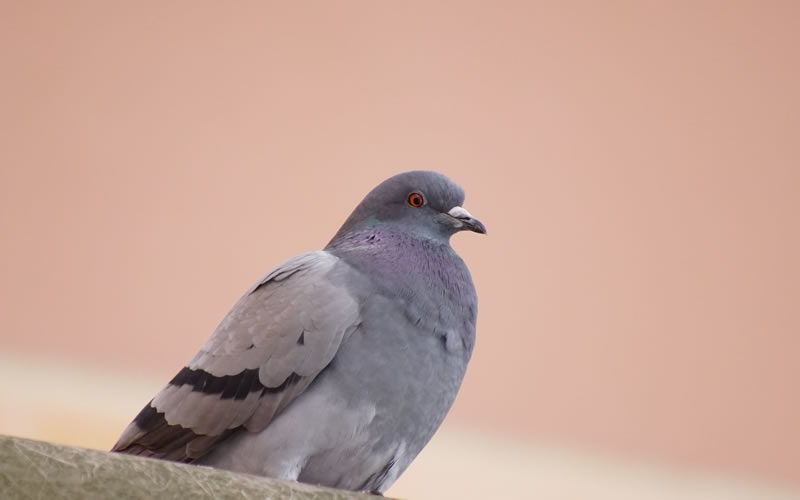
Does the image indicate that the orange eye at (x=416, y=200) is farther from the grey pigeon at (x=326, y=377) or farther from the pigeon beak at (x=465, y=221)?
the grey pigeon at (x=326, y=377)

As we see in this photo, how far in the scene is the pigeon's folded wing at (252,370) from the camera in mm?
1594

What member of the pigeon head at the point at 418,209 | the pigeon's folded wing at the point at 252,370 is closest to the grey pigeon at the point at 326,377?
the pigeon's folded wing at the point at 252,370

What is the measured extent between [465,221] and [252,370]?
0.53 m

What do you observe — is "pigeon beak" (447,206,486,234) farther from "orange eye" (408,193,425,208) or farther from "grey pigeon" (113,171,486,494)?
"grey pigeon" (113,171,486,494)

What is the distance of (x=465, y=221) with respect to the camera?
193 centimetres

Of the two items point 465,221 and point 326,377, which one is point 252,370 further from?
point 465,221

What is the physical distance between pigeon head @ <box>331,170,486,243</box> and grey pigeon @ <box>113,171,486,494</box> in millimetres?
156

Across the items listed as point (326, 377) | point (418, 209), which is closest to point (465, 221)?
point (418, 209)

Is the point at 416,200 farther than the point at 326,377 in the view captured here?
Yes

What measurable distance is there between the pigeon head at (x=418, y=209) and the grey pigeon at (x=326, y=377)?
0.51 ft

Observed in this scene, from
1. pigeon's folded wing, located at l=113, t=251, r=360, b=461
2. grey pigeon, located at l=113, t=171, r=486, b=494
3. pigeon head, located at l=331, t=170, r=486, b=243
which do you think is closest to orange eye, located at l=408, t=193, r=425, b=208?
pigeon head, located at l=331, t=170, r=486, b=243

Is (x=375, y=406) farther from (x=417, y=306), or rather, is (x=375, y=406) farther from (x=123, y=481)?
(x=123, y=481)

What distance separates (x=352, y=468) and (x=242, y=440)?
0.57 feet

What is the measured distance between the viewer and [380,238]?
1860 mm
